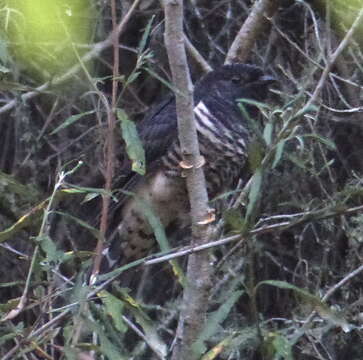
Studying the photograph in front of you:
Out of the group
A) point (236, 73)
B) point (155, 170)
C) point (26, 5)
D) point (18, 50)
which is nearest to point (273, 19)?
point (236, 73)

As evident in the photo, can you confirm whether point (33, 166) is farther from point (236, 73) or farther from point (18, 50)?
point (236, 73)

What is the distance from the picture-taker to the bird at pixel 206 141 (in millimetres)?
4062

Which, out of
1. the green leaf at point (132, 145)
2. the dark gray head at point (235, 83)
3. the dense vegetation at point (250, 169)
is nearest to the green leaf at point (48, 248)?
the green leaf at point (132, 145)

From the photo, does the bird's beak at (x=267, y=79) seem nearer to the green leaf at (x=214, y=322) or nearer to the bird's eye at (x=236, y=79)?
the bird's eye at (x=236, y=79)

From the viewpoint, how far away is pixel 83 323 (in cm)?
251

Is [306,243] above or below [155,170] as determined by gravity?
below

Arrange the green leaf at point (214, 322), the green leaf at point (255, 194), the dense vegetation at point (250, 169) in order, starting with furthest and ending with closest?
the dense vegetation at point (250, 169) → the green leaf at point (214, 322) → the green leaf at point (255, 194)

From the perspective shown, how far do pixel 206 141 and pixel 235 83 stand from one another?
1.02 ft

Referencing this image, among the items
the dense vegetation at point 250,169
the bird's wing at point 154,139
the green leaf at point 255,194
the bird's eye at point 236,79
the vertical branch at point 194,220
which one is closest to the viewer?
the green leaf at point 255,194

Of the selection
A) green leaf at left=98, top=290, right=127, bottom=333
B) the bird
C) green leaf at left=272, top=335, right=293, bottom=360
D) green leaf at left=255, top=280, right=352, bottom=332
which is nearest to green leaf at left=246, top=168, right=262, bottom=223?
green leaf at left=255, top=280, right=352, bottom=332

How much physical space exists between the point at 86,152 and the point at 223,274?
2.81ft

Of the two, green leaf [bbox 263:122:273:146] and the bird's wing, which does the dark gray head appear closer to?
the bird's wing

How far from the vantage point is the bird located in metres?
4.06

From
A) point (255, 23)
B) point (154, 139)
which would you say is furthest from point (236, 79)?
point (154, 139)
